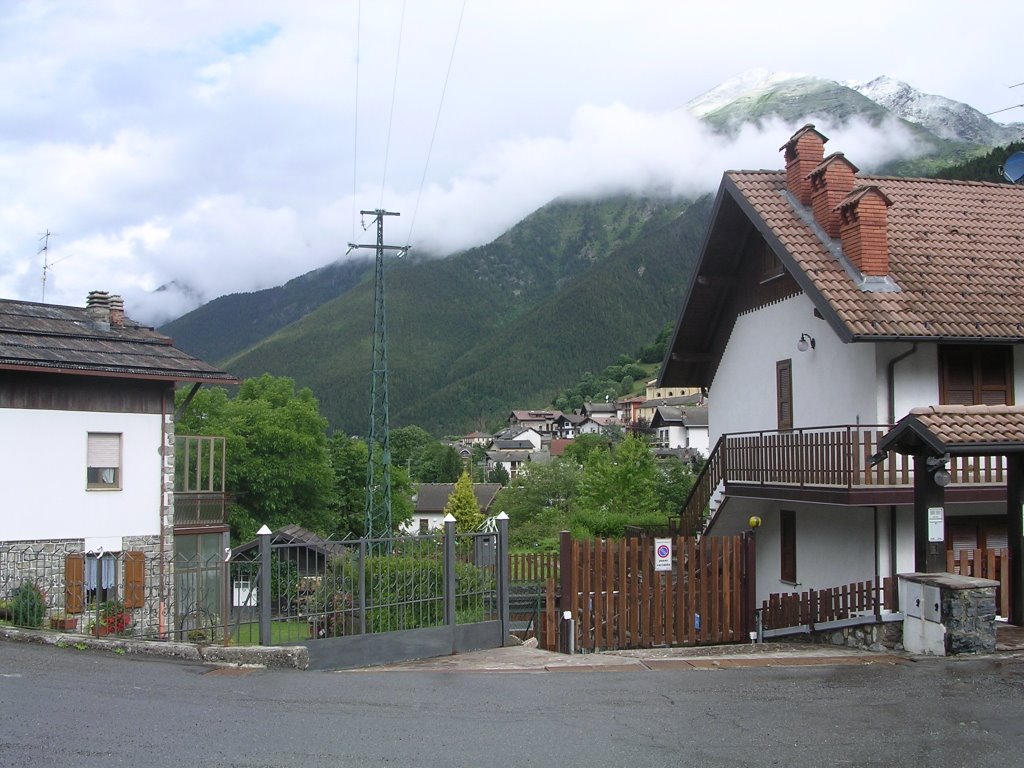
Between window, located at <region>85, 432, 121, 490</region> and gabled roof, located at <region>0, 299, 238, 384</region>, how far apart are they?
133cm

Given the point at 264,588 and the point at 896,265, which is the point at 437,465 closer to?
the point at 896,265

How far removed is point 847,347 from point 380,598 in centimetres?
920

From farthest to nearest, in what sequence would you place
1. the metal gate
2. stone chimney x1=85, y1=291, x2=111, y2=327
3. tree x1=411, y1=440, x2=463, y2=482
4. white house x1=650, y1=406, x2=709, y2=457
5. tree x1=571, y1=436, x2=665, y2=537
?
tree x1=411, y1=440, x2=463, y2=482 < white house x1=650, y1=406, x2=709, y2=457 < tree x1=571, y1=436, x2=665, y2=537 < stone chimney x1=85, y1=291, x2=111, y2=327 < the metal gate

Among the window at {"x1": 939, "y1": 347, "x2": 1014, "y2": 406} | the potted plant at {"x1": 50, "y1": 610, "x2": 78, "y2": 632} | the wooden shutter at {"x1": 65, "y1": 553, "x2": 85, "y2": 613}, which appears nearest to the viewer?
the potted plant at {"x1": 50, "y1": 610, "x2": 78, "y2": 632}

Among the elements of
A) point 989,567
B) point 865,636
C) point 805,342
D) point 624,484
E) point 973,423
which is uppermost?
point 805,342

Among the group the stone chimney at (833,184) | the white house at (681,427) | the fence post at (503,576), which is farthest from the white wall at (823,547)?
the white house at (681,427)

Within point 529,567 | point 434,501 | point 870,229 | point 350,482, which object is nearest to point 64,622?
point 529,567

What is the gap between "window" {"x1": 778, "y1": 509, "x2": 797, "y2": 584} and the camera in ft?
65.7

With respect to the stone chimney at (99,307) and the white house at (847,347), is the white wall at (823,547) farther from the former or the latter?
the stone chimney at (99,307)

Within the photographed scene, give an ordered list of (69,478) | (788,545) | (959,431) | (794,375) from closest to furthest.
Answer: (959,431), (69,478), (794,375), (788,545)

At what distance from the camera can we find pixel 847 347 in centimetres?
1775

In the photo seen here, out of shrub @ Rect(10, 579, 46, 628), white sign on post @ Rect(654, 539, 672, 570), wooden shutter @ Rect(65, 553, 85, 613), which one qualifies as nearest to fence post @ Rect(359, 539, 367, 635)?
wooden shutter @ Rect(65, 553, 85, 613)

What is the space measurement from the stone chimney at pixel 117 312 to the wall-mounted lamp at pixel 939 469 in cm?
1690

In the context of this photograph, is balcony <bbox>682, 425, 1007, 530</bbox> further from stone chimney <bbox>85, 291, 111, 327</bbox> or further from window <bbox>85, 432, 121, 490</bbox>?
stone chimney <bbox>85, 291, 111, 327</bbox>
